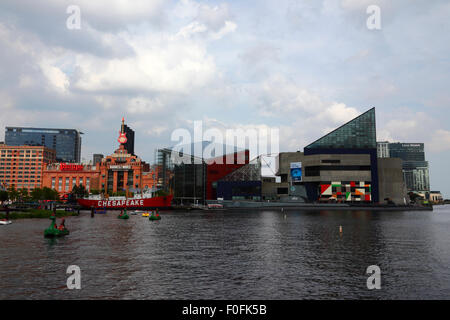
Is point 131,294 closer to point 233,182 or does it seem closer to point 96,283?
point 96,283

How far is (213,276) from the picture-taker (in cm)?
2523

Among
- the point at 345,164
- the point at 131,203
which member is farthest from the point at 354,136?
the point at 131,203

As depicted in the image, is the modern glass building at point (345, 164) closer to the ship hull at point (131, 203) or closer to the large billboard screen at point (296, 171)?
the large billboard screen at point (296, 171)

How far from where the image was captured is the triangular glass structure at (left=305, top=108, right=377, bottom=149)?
578 feet

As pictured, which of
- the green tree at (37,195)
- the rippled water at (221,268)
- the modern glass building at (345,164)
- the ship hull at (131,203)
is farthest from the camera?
the modern glass building at (345,164)

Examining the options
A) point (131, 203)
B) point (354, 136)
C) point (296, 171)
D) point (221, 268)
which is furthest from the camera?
point (296, 171)

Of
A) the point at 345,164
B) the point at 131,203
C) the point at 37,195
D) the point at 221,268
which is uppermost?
the point at 345,164

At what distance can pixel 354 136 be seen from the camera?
176875 mm

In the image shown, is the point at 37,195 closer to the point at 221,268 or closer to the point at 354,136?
the point at 221,268

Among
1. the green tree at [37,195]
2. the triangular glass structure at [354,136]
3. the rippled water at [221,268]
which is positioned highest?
the triangular glass structure at [354,136]

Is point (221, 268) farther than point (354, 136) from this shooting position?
No

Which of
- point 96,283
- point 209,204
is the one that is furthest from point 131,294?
point 209,204

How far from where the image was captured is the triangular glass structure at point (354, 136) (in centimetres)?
17625

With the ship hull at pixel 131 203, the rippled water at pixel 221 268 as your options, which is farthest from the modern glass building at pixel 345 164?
the rippled water at pixel 221 268
